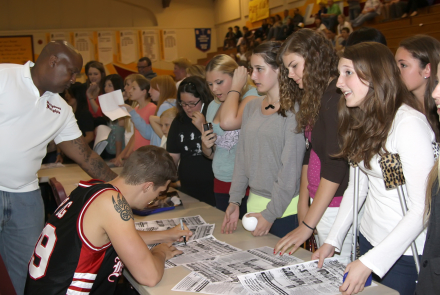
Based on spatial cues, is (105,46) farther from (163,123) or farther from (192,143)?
(192,143)

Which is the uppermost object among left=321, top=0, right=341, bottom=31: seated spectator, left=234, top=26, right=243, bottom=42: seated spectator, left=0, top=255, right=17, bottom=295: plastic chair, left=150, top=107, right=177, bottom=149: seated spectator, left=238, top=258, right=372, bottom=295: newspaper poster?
left=234, top=26, right=243, bottom=42: seated spectator

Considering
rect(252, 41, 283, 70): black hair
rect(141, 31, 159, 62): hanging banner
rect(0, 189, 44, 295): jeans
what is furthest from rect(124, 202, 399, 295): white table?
rect(141, 31, 159, 62): hanging banner

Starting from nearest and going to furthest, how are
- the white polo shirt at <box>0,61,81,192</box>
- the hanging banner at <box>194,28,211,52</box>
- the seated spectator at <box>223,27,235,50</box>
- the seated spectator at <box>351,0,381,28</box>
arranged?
the white polo shirt at <box>0,61,81,192</box>, the seated spectator at <box>351,0,381,28</box>, the seated spectator at <box>223,27,235,50</box>, the hanging banner at <box>194,28,211,52</box>

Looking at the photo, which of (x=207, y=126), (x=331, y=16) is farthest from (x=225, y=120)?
(x=331, y=16)

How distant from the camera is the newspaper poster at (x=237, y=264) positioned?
1.41 meters

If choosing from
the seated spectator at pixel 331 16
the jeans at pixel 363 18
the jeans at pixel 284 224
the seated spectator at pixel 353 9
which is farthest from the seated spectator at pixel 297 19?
the jeans at pixel 284 224

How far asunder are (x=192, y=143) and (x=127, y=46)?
40.6ft

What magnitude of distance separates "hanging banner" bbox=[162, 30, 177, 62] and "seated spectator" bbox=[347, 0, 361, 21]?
7483 millimetres

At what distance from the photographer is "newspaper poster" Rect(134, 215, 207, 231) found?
6.60ft

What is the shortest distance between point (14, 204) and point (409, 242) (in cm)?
183

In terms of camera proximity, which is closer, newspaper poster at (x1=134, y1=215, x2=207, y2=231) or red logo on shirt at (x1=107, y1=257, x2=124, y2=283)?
red logo on shirt at (x1=107, y1=257, x2=124, y2=283)

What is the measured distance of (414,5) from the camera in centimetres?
766

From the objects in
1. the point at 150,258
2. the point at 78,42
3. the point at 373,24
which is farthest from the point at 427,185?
the point at 78,42

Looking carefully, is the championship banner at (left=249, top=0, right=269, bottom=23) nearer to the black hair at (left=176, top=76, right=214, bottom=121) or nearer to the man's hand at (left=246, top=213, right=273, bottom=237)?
the black hair at (left=176, top=76, right=214, bottom=121)
